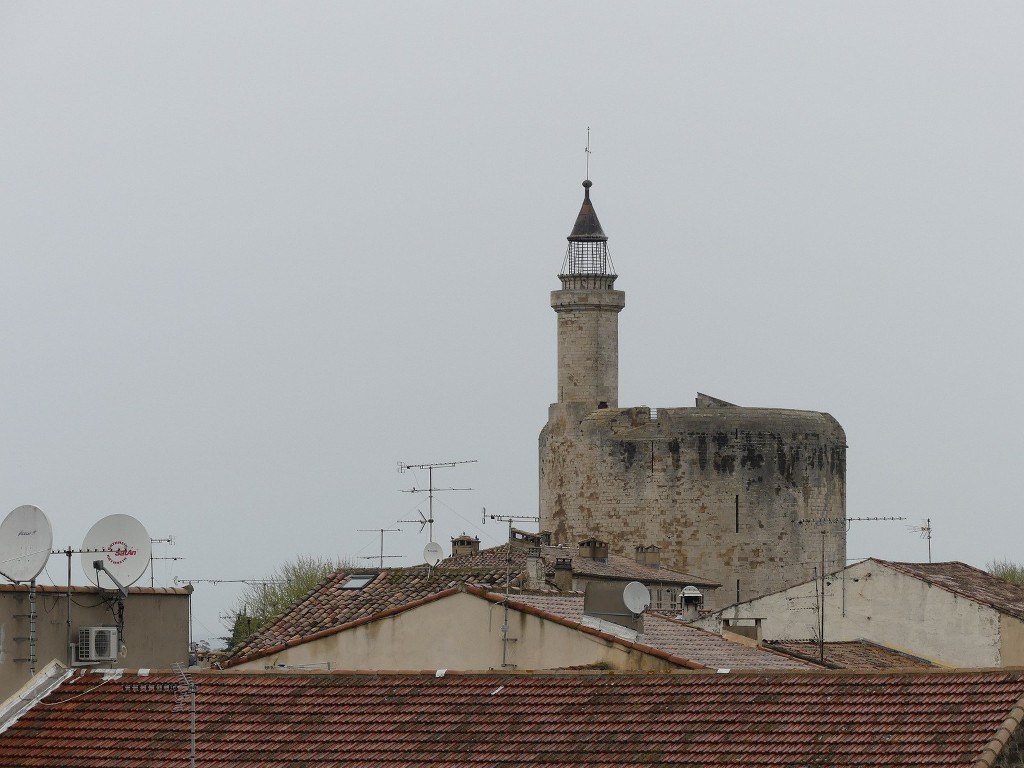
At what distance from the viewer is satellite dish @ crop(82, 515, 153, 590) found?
21.7m

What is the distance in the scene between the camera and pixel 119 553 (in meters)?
21.7

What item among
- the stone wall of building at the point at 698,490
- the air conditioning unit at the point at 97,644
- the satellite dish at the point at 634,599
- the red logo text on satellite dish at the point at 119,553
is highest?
the stone wall of building at the point at 698,490

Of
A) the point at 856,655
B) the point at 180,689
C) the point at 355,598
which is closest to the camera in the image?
the point at 180,689

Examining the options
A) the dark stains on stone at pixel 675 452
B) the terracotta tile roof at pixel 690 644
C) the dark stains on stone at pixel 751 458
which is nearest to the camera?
the terracotta tile roof at pixel 690 644

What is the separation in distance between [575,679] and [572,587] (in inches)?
861

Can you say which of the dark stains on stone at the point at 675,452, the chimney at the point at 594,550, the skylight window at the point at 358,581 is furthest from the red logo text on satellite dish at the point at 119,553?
the dark stains on stone at the point at 675,452

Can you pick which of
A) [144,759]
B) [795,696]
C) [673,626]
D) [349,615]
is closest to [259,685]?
[144,759]

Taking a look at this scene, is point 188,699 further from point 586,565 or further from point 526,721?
point 586,565

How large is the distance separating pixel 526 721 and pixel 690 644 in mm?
7358

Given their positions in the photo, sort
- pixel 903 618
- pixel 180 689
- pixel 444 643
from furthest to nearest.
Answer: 1. pixel 903 618
2. pixel 444 643
3. pixel 180 689

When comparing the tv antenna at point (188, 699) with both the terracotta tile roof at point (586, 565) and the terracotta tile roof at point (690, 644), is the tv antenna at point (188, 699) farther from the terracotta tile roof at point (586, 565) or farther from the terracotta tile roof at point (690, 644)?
the terracotta tile roof at point (586, 565)

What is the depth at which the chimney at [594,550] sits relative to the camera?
2040 inches

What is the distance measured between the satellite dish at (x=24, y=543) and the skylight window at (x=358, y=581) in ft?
43.9

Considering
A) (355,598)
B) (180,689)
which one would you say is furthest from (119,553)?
(355,598)
